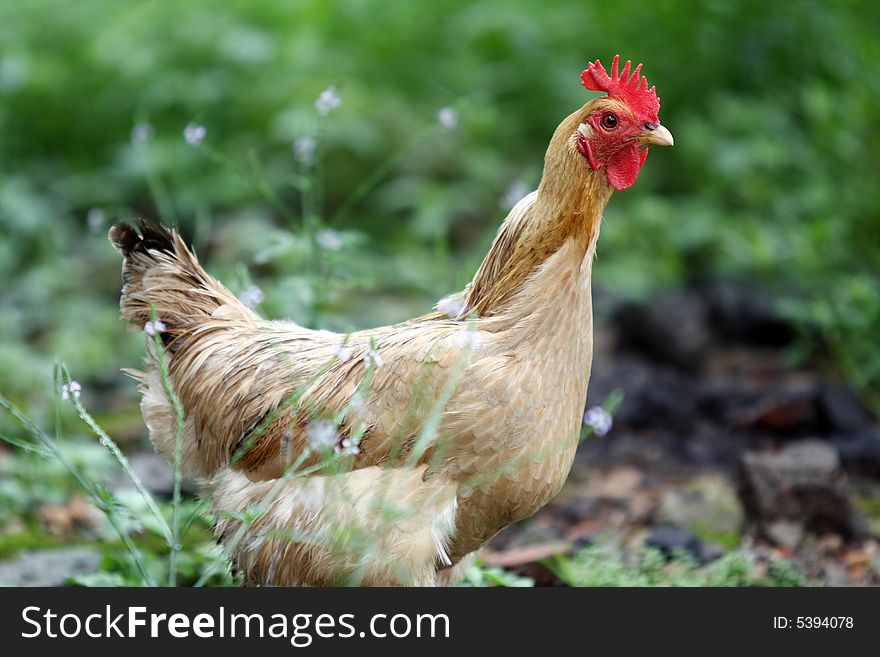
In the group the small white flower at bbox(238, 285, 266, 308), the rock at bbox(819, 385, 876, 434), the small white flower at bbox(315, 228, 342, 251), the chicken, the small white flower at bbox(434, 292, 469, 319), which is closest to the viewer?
the chicken

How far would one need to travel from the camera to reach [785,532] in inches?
180

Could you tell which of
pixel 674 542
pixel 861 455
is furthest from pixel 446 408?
pixel 861 455

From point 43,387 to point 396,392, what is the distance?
3493 mm

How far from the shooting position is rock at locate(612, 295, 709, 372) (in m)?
6.52

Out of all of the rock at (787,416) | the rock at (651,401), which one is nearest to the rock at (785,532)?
the rock at (787,416)

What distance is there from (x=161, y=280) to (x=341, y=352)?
0.88 metres

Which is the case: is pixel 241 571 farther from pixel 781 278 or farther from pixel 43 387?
pixel 781 278

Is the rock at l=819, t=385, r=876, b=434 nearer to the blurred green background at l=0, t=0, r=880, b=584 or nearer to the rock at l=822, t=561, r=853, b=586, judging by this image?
the blurred green background at l=0, t=0, r=880, b=584

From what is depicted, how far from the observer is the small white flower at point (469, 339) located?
293 centimetres

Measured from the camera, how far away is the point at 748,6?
8.50 metres

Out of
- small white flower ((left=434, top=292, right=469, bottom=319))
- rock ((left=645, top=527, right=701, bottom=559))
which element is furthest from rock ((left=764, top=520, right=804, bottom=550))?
small white flower ((left=434, top=292, right=469, bottom=319))

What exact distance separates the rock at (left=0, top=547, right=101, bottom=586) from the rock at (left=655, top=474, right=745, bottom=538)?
2.51m

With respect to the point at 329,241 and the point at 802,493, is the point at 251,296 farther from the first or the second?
the point at 802,493

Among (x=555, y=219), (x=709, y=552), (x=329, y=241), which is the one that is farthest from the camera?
(x=709, y=552)
